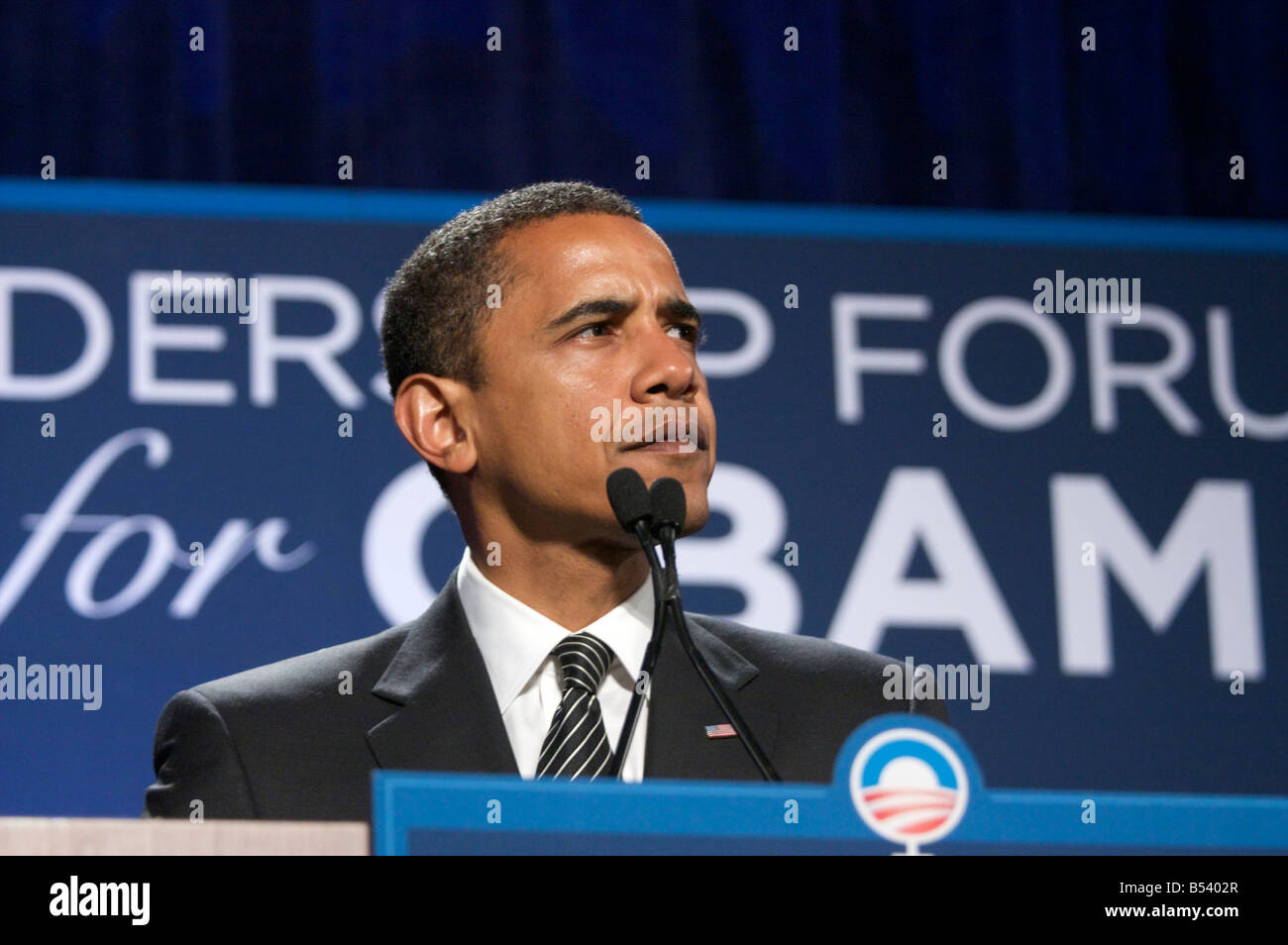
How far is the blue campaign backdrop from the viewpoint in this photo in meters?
3.24

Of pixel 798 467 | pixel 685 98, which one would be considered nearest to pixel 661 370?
pixel 798 467

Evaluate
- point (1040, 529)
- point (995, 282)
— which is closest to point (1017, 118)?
point (995, 282)

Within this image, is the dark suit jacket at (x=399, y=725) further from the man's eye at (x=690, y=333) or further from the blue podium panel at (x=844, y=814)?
the blue podium panel at (x=844, y=814)

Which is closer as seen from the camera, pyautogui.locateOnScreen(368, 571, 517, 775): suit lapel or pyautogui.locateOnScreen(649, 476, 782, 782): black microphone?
pyautogui.locateOnScreen(649, 476, 782, 782): black microphone

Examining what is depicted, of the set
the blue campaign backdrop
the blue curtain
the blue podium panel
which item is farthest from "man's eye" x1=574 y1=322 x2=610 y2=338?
the blue curtain

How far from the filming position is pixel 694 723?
2096 millimetres

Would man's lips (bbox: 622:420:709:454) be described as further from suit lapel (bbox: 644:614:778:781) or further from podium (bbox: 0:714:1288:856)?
podium (bbox: 0:714:1288:856)

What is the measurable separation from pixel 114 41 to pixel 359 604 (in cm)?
125

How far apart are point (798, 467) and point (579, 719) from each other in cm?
150

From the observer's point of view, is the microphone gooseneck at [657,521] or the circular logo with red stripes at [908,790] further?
the microphone gooseneck at [657,521]

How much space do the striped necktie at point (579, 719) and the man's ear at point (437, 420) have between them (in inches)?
13.2

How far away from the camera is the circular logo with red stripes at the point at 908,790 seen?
1.38m

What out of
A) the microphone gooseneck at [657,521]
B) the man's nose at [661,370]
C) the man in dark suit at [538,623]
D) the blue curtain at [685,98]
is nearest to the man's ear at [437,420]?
the man in dark suit at [538,623]
